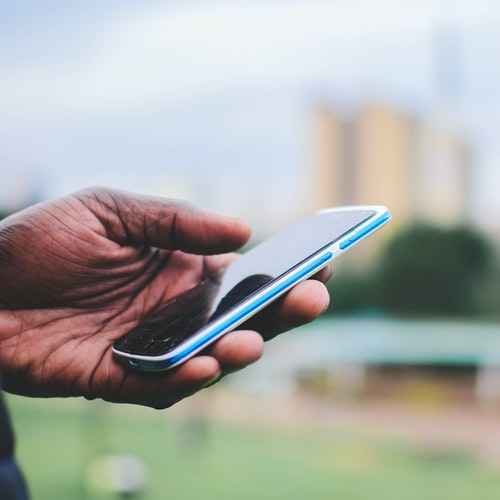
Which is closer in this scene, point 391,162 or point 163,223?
point 163,223

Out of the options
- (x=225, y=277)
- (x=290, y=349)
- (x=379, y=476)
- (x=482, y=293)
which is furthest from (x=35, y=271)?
(x=482, y=293)

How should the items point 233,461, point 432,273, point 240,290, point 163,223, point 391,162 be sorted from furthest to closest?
1. point 391,162
2. point 432,273
3. point 233,461
4. point 163,223
5. point 240,290

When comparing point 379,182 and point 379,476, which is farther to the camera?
point 379,182

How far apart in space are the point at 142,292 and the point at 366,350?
13285 mm

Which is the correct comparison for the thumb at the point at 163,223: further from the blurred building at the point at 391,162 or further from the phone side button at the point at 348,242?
the blurred building at the point at 391,162

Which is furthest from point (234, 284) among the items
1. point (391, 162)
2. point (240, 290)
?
point (391, 162)

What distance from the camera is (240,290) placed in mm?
1456

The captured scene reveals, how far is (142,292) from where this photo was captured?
67.9 inches

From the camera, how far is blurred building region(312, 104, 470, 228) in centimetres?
1819

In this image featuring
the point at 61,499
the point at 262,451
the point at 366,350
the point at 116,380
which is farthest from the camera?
the point at 366,350

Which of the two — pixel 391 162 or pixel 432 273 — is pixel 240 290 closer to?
pixel 432 273

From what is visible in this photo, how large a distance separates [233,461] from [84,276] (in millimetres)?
6919

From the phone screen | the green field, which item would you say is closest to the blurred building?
the green field

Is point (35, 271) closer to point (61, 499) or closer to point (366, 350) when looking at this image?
point (61, 499)
